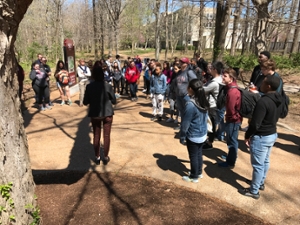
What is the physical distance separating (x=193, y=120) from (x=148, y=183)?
4.25 ft

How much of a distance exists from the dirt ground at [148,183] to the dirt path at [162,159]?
0.05 ft

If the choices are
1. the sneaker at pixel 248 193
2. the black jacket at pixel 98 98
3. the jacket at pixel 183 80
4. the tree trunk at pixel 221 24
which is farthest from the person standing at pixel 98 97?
the tree trunk at pixel 221 24

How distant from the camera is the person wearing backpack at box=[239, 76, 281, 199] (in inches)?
121

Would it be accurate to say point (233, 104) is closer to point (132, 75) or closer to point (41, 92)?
point (132, 75)

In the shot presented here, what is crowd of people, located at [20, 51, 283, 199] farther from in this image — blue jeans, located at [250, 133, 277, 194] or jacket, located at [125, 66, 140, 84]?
jacket, located at [125, 66, 140, 84]

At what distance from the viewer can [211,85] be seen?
4.93 meters

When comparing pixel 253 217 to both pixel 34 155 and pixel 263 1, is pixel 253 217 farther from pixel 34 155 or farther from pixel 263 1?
pixel 263 1

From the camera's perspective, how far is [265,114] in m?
3.11

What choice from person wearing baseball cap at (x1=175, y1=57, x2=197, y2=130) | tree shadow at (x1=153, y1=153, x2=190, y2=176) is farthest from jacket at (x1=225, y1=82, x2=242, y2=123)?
person wearing baseball cap at (x1=175, y1=57, x2=197, y2=130)

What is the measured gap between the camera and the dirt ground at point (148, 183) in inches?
122

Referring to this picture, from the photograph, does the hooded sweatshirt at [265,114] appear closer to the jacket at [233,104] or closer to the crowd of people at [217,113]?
the crowd of people at [217,113]

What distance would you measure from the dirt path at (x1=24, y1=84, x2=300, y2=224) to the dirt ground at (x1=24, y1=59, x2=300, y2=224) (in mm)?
16

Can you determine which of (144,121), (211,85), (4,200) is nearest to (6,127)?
(4,200)

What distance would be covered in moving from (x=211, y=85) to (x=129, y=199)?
287cm
